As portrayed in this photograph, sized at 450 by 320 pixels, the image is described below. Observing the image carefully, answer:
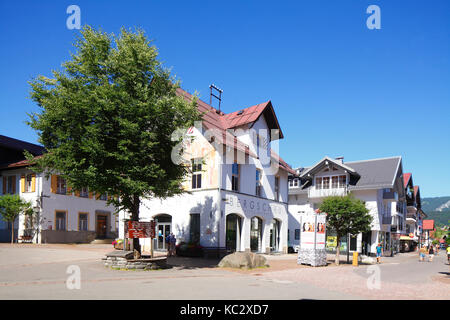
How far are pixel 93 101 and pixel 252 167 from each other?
15271mm

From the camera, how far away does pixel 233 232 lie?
27.0 meters

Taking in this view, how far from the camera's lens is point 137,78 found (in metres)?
16.8

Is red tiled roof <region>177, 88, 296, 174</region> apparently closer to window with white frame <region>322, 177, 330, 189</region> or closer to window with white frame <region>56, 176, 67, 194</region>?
window with white frame <region>322, 177, 330, 189</region>

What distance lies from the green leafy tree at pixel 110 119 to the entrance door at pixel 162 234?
11.0 meters

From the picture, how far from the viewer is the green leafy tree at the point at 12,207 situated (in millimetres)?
32219

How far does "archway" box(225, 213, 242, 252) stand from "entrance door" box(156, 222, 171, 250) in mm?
4528

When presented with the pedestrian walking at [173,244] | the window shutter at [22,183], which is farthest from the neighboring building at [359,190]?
the window shutter at [22,183]

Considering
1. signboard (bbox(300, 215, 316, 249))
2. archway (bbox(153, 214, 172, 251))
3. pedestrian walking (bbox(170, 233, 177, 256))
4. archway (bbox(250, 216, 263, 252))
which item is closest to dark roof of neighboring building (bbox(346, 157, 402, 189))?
archway (bbox(250, 216, 263, 252))

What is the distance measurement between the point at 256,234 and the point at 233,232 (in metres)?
3.34

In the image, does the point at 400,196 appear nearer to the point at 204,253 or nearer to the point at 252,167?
the point at 252,167

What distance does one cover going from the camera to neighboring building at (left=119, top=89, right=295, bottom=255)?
1003 inches

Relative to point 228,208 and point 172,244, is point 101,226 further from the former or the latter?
point 228,208

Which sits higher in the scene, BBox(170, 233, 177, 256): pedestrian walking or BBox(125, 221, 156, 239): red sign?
BBox(125, 221, 156, 239): red sign
